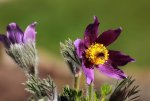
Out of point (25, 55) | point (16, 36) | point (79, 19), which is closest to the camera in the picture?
point (25, 55)

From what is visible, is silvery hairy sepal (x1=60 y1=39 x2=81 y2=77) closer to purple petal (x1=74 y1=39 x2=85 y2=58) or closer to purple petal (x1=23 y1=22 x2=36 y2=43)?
purple petal (x1=74 y1=39 x2=85 y2=58)

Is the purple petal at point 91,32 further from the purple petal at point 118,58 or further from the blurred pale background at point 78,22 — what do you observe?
the blurred pale background at point 78,22

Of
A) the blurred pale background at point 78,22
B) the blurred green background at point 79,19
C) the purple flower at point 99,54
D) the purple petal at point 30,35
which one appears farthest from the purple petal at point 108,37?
the blurred green background at point 79,19

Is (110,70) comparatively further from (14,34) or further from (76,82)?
(14,34)

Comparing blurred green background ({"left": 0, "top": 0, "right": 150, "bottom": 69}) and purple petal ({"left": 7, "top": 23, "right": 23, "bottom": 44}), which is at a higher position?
blurred green background ({"left": 0, "top": 0, "right": 150, "bottom": 69})

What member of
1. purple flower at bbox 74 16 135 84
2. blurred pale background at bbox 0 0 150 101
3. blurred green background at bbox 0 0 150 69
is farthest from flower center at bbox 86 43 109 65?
blurred green background at bbox 0 0 150 69

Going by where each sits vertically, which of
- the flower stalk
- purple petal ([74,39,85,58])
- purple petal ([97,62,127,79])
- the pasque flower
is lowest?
the flower stalk

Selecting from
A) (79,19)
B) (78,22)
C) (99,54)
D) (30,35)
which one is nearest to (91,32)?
(99,54)

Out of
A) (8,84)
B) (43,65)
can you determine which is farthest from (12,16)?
(8,84)

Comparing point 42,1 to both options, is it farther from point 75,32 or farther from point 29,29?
point 29,29
